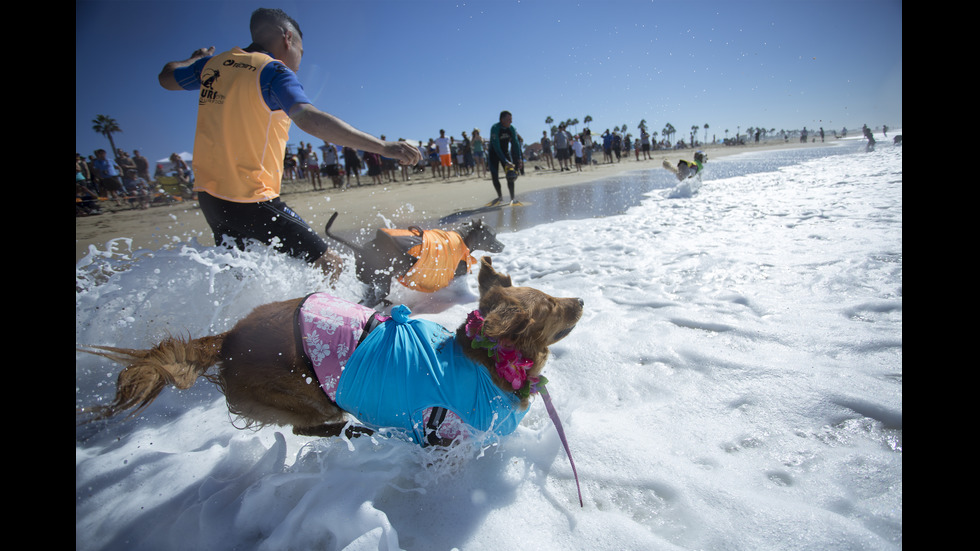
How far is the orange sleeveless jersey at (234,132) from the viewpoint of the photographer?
259 cm

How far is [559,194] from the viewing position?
12.0 meters

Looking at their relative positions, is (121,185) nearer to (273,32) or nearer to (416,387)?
(273,32)

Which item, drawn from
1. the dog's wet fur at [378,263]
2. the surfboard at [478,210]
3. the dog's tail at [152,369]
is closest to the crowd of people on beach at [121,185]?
the surfboard at [478,210]

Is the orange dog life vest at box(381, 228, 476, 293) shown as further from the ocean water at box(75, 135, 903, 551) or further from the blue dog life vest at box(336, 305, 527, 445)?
the blue dog life vest at box(336, 305, 527, 445)

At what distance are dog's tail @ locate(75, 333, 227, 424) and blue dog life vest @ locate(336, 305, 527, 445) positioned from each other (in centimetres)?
71

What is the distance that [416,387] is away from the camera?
183 cm

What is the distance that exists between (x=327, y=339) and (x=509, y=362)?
94cm

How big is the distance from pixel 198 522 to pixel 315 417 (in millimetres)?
645

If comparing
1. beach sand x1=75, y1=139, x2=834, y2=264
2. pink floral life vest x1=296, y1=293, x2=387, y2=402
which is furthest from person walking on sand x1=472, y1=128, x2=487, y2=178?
pink floral life vest x1=296, y1=293, x2=387, y2=402

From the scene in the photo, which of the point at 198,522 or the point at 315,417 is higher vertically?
the point at 315,417

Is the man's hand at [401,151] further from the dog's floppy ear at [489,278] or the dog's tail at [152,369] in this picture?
the dog's tail at [152,369]
